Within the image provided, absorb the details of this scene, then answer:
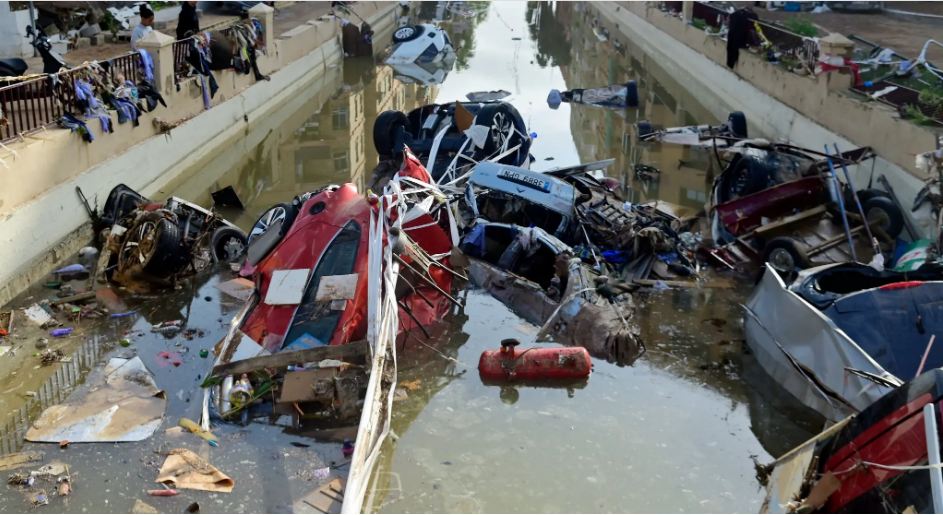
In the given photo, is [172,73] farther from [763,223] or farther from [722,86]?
[722,86]

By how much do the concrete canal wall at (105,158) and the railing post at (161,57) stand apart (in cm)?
2

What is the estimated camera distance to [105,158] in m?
14.3

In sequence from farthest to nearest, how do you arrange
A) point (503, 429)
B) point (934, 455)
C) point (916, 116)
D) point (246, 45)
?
point (246, 45) → point (916, 116) → point (503, 429) → point (934, 455)

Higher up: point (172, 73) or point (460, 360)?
point (172, 73)

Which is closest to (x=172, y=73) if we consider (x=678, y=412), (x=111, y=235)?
(x=111, y=235)

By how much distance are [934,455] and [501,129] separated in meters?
11.9

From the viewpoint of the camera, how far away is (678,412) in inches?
345

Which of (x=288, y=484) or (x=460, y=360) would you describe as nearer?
(x=288, y=484)

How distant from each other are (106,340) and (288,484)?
392 cm

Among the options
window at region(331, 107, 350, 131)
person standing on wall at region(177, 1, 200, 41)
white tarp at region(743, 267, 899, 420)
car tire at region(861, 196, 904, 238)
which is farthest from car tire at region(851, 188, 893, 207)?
window at region(331, 107, 350, 131)

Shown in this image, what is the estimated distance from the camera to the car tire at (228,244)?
486 inches

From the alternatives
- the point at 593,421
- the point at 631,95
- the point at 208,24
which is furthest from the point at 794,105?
the point at 208,24

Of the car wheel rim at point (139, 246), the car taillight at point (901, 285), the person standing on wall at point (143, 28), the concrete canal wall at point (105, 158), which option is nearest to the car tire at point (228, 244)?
the car wheel rim at point (139, 246)

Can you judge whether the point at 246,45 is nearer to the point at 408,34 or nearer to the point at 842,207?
the point at 408,34
